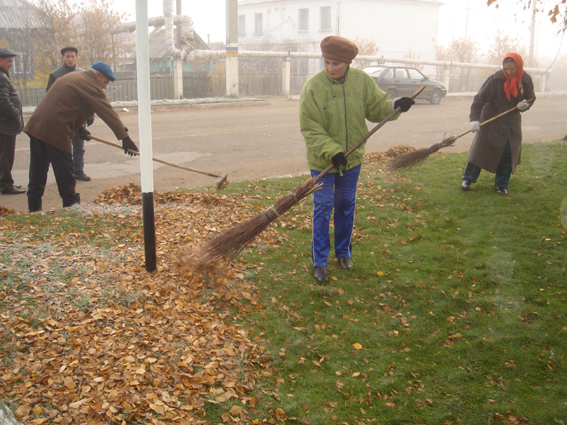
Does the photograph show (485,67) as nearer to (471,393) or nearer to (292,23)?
(292,23)

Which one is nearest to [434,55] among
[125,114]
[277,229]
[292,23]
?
[292,23]

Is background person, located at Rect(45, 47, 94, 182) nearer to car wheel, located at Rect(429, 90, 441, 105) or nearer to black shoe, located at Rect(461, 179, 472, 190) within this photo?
black shoe, located at Rect(461, 179, 472, 190)

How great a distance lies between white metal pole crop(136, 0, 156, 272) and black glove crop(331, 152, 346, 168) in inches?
59.7

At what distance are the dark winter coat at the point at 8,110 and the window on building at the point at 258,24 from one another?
160ft

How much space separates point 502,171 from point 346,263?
354 cm

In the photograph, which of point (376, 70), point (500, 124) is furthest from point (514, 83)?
point (376, 70)

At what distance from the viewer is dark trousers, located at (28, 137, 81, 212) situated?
5965mm

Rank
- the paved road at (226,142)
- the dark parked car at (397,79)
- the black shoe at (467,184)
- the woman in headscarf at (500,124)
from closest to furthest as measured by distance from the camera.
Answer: the woman in headscarf at (500,124)
the black shoe at (467,184)
the paved road at (226,142)
the dark parked car at (397,79)

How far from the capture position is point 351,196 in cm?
468

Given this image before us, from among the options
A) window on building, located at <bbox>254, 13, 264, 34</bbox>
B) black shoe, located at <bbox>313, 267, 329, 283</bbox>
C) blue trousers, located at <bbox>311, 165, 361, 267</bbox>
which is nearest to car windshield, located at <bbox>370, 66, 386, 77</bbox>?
blue trousers, located at <bbox>311, 165, 361, 267</bbox>

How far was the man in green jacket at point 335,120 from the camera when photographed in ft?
14.0

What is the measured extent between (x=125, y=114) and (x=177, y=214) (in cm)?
1261

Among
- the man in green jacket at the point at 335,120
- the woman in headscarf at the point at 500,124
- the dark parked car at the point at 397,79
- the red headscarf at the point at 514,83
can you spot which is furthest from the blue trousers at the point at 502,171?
the dark parked car at the point at 397,79

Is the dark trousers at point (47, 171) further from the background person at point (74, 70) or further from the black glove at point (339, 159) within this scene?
the black glove at point (339, 159)
